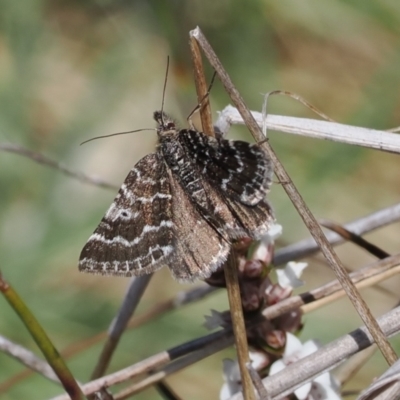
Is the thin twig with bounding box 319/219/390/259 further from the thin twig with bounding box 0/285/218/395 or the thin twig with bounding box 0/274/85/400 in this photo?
the thin twig with bounding box 0/274/85/400

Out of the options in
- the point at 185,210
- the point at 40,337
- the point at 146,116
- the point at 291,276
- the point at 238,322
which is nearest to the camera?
the point at 40,337

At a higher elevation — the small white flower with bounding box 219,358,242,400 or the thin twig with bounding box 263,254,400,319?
the thin twig with bounding box 263,254,400,319

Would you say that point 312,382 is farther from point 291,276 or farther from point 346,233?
point 346,233

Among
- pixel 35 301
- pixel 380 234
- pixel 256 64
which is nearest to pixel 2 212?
pixel 35 301

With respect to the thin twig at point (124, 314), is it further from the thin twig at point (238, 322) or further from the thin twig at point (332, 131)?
the thin twig at point (332, 131)

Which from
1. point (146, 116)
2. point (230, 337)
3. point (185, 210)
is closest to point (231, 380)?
point (230, 337)

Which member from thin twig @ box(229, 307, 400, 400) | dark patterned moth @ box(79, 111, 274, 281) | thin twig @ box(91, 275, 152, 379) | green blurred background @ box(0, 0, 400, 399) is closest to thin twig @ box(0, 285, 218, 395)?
thin twig @ box(91, 275, 152, 379)
